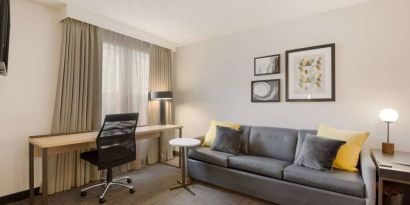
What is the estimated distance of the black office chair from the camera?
253 centimetres

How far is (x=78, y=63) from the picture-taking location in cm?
300

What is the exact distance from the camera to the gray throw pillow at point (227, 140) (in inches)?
120

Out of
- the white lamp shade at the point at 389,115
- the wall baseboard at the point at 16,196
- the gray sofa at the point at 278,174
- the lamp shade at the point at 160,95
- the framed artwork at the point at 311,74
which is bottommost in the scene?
the wall baseboard at the point at 16,196

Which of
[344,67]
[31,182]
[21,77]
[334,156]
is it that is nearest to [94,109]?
[21,77]

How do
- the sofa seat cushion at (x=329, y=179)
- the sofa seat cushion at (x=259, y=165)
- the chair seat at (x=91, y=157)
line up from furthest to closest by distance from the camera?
the chair seat at (x=91, y=157) → the sofa seat cushion at (x=259, y=165) → the sofa seat cushion at (x=329, y=179)

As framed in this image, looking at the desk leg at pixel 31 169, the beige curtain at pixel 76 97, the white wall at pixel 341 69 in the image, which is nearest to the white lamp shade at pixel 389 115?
the white wall at pixel 341 69

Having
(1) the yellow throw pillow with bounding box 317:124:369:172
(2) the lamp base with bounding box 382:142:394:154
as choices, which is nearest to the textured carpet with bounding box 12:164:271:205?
(1) the yellow throw pillow with bounding box 317:124:369:172

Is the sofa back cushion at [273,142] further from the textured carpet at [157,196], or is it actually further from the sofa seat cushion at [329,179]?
the textured carpet at [157,196]

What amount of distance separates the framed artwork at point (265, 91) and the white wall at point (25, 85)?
121 inches

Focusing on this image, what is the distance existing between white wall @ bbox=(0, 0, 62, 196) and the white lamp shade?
425 cm

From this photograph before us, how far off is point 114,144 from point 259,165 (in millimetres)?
1898

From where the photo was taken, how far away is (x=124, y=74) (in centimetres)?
367

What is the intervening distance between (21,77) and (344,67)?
4262mm

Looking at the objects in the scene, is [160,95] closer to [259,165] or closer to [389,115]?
[259,165]
